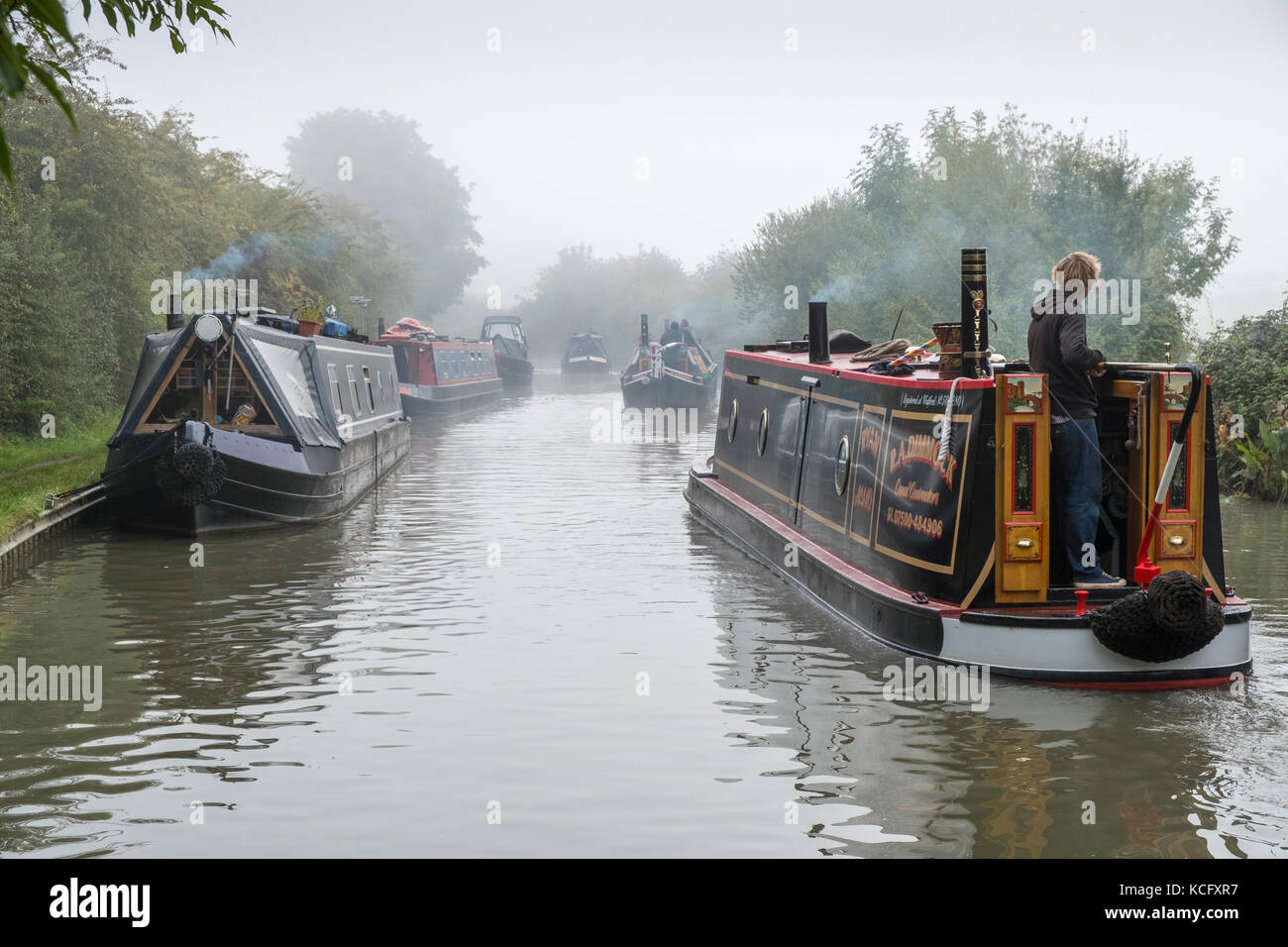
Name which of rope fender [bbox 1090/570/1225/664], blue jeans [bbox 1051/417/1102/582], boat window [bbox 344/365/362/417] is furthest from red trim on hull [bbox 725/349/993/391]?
boat window [bbox 344/365/362/417]

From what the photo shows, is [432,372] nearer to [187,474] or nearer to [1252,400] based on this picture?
[187,474]

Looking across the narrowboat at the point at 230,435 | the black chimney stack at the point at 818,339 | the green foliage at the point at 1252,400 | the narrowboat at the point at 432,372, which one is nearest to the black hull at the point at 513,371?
the narrowboat at the point at 432,372

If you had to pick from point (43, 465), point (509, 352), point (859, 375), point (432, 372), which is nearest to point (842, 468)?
point (859, 375)

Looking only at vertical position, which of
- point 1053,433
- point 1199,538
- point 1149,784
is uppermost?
point 1053,433

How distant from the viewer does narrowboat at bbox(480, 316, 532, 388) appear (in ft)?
149

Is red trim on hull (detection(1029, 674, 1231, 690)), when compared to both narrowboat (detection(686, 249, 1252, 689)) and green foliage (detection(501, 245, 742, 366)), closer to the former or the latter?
narrowboat (detection(686, 249, 1252, 689))

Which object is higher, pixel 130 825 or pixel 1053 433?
pixel 1053 433

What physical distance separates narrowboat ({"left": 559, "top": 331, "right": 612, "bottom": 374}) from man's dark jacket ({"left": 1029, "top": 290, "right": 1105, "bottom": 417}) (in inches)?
1788

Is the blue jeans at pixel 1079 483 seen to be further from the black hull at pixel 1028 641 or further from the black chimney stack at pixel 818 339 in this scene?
the black chimney stack at pixel 818 339

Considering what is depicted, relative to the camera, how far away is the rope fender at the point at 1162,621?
23.4 feet
